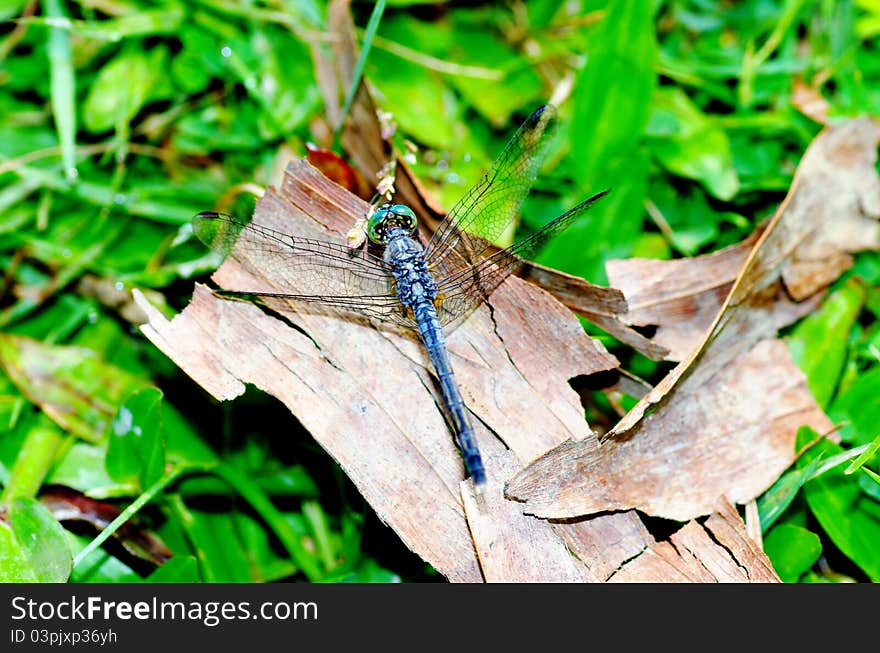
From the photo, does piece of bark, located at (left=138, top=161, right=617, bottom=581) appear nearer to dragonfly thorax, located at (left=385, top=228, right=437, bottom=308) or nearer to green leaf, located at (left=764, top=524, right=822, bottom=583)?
dragonfly thorax, located at (left=385, top=228, right=437, bottom=308)

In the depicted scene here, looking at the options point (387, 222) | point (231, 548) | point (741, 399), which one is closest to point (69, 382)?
Result: point (231, 548)

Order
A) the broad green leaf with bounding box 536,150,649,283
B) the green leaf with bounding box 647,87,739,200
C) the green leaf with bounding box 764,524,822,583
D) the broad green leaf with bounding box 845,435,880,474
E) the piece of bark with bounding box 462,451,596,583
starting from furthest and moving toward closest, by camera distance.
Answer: the green leaf with bounding box 647,87,739,200 → the broad green leaf with bounding box 536,150,649,283 → the green leaf with bounding box 764,524,822,583 → the broad green leaf with bounding box 845,435,880,474 → the piece of bark with bounding box 462,451,596,583

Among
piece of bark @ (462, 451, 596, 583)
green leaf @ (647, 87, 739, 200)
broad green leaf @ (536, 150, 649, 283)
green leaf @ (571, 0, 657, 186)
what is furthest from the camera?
green leaf @ (647, 87, 739, 200)

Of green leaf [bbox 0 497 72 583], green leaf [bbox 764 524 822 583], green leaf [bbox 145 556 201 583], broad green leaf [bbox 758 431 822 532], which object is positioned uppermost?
green leaf [bbox 0 497 72 583]

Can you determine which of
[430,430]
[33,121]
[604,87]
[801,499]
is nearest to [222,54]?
[33,121]

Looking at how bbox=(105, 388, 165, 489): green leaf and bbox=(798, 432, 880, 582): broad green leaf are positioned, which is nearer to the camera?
bbox=(798, 432, 880, 582): broad green leaf

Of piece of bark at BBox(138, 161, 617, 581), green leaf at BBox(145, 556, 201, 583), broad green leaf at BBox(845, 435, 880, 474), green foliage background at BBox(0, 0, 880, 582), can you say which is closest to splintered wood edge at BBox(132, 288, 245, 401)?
piece of bark at BBox(138, 161, 617, 581)

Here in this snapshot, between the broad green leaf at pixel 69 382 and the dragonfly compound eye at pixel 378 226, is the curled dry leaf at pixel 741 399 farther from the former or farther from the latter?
the broad green leaf at pixel 69 382
